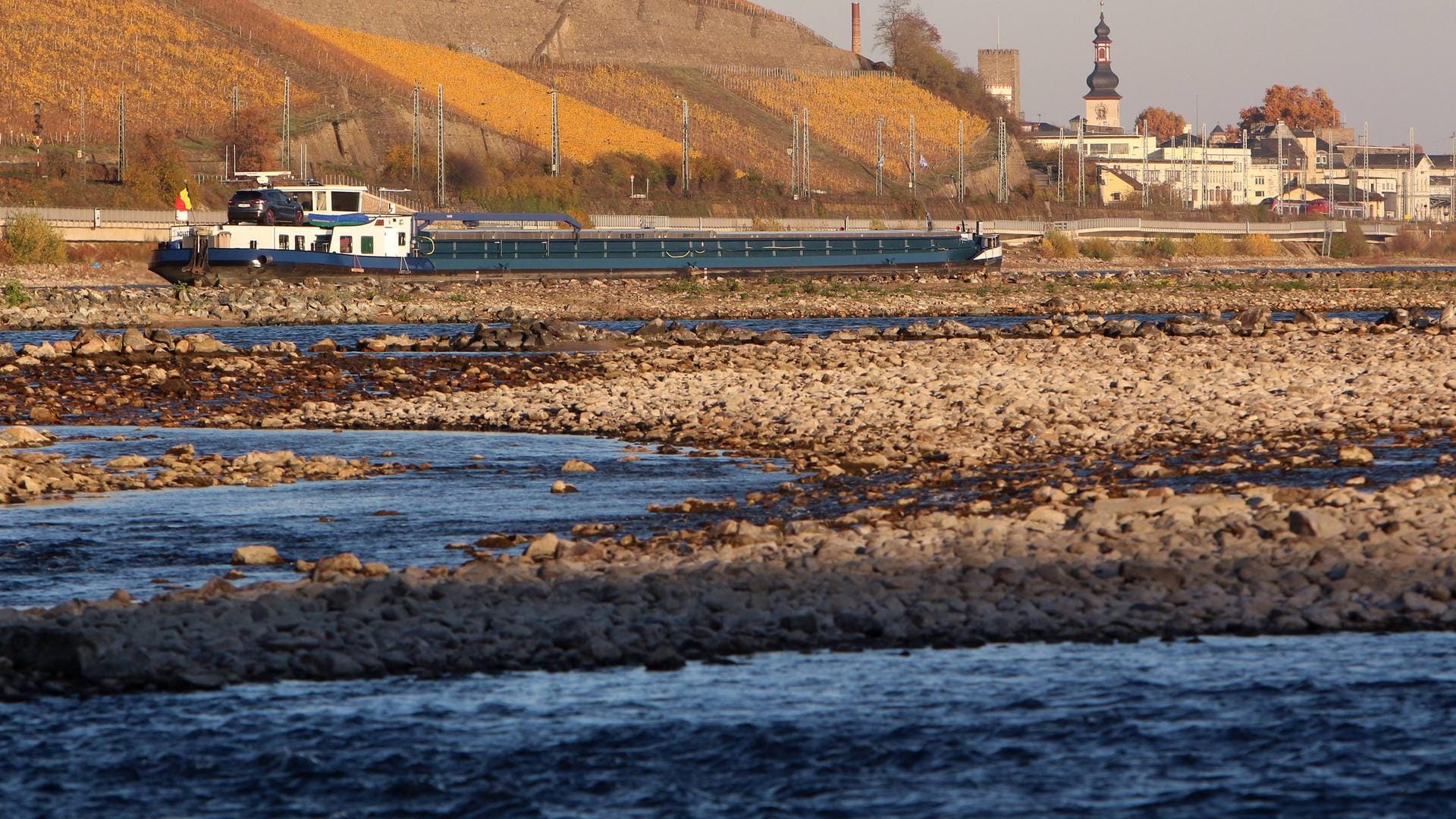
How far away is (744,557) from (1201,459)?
20.5ft

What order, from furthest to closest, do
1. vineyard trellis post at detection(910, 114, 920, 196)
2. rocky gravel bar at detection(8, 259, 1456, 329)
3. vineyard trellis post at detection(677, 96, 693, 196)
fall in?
vineyard trellis post at detection(910, 114, 920, 196) < vineyard trellis post at detection(677, 96, 693, 196) < rocky gravel bar at detection(8, 259, 1456, 329)

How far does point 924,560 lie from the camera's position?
11211 millimetres

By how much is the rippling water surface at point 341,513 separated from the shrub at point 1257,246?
98660 mm

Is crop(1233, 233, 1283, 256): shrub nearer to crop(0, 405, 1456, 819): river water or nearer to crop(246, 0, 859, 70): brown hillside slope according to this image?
crop(246, 0, 859, 70): brown hillside slope

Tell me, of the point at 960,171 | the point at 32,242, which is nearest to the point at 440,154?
the point at 32,242

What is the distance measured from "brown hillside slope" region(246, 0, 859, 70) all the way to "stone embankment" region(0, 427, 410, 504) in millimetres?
120930

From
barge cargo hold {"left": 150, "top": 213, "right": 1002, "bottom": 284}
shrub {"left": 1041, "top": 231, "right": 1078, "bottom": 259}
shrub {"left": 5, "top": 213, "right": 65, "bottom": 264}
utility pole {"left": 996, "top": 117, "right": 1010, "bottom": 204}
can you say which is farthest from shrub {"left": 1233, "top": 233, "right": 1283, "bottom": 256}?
shrub {"left": 5, "top": 213, "right": 65, "bottom": 264}

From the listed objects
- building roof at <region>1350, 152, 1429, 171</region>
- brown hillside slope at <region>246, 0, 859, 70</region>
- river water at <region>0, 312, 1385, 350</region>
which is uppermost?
brown hillside slope at <region>246, 0, 859, 70</region>

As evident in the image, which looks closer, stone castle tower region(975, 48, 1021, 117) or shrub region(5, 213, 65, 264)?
shrub region(5, 213, 65, 264)

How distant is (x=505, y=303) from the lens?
51.0 metres

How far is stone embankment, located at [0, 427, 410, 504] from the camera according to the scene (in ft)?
53.3

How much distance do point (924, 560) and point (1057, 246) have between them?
296ft

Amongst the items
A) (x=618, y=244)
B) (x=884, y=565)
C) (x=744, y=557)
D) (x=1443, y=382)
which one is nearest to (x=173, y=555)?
(x=744, y=557)

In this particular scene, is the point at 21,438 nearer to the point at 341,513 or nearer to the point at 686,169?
the point at 341,513
